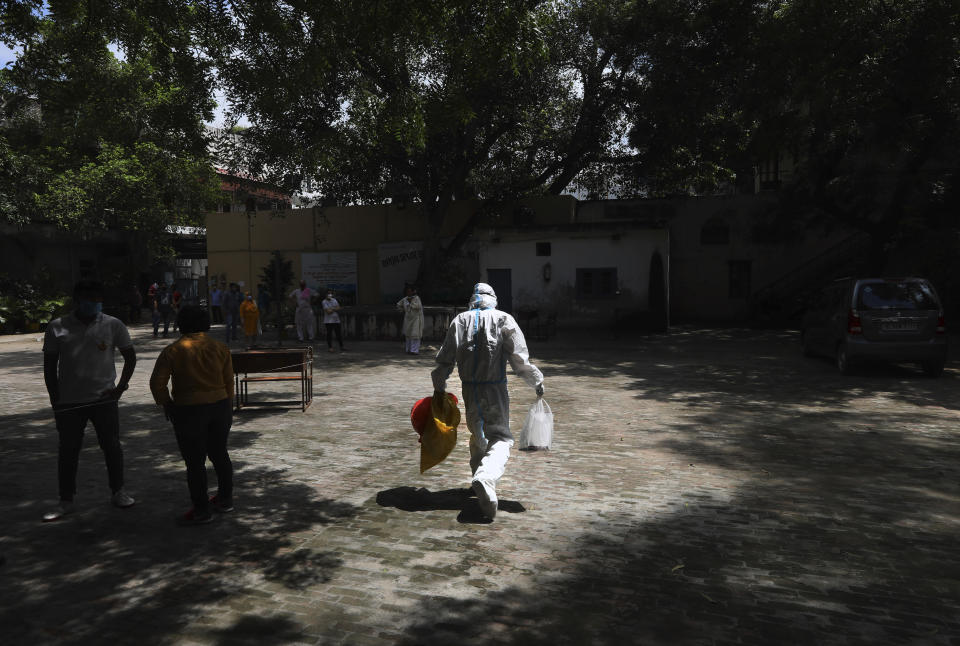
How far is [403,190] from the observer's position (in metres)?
22.4

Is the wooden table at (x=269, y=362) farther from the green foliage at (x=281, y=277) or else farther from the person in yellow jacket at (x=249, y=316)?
the green foliage at (x=281, y=277)

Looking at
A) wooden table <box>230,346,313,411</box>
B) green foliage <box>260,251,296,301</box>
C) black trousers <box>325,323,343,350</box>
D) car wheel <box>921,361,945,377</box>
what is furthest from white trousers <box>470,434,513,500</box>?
green foliage <box>260,251,296,301</box>

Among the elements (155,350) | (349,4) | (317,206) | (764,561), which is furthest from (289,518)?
(317,206)

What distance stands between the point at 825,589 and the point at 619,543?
1.24m

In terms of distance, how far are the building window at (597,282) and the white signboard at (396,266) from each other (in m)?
7.82

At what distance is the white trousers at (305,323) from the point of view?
19047mm

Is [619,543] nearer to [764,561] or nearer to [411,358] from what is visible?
[764,561]

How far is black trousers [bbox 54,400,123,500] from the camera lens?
4.95 meters

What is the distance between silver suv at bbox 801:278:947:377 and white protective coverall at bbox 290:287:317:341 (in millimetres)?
13250

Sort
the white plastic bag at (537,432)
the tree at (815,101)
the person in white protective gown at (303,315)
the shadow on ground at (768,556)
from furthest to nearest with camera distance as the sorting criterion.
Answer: the person in white protective gown at (303,315) → the tree at (815,101) → the white plastic bag at (537,432) → the shadow on ground at (768,556)

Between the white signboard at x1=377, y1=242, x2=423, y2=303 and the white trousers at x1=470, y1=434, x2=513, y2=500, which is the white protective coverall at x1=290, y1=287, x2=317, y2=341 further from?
the white trousers at x1=470, y1=434, x2=513, y2=500

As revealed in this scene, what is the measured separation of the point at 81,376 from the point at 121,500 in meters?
1.03

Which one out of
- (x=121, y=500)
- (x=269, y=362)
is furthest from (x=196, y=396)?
(x=269, y=362)

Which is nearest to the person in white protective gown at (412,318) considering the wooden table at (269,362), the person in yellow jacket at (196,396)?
the wooden table at (269,362)
